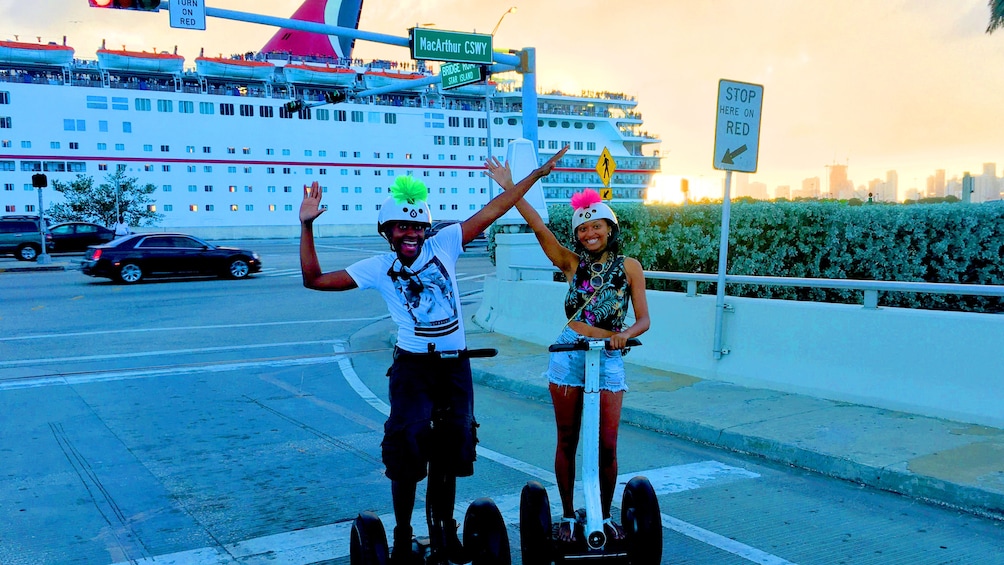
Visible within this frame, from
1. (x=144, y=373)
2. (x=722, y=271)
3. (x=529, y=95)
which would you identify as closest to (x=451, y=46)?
(x=529, y=95)

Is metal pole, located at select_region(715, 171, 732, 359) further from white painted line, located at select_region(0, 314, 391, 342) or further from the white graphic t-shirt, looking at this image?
white painted line, located at select_region(0, 314, 391, 342)

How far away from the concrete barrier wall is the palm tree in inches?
344

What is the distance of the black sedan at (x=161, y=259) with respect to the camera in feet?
74.7

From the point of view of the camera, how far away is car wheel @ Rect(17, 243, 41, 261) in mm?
32656

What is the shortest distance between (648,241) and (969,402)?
5604 mm

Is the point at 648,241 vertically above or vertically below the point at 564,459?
above

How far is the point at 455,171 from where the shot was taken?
77.6m

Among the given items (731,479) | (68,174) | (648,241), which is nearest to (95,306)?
(648,241)

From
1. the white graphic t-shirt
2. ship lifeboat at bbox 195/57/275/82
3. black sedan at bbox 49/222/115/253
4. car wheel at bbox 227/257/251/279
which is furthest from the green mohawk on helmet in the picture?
ship lifeboat at bbox 195/57/275/82

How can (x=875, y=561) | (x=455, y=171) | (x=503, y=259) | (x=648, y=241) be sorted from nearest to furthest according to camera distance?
(x=875, y=561)
(x=648, y=241)
(x=503, y=259)
(x=455, y=171)

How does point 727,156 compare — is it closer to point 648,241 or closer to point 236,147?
point 648,241

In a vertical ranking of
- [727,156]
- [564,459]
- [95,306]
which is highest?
[727,156]

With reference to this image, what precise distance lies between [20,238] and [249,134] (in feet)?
126

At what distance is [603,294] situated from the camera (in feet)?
13.4
